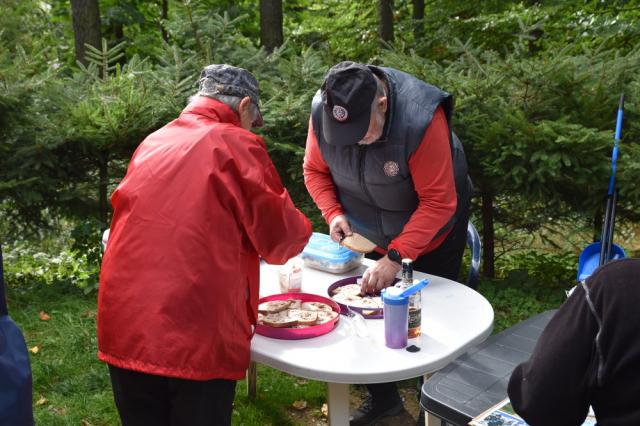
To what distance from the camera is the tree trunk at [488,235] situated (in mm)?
4973

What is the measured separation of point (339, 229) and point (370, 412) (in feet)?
3.31

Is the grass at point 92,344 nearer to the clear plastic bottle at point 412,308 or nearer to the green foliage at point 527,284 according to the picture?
the green foliage at point 527,284

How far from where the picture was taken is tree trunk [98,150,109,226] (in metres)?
5.19

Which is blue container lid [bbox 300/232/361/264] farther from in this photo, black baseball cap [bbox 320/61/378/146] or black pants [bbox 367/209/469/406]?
black baseball cap [bbox 320/61/378/146]

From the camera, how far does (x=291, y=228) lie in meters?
2.14

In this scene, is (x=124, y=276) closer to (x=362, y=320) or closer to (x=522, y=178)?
(x=362, y=320)

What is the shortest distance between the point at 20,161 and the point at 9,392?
3.93 meters

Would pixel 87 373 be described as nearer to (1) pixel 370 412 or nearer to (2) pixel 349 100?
(1) pixel 370 412

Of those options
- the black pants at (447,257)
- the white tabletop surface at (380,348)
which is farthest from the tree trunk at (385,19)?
the white tabletop surface at (380,348)

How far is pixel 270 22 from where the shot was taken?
24.0ft

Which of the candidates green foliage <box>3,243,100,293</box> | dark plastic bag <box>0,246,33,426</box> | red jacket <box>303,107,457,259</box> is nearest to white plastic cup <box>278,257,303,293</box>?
red jacket <box>303,107,457,259</box>

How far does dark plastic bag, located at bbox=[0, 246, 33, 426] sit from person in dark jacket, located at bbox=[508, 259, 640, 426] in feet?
3.61

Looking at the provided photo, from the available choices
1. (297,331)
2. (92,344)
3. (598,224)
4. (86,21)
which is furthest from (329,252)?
(86,21)

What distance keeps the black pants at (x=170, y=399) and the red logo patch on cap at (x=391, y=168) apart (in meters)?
1.12
